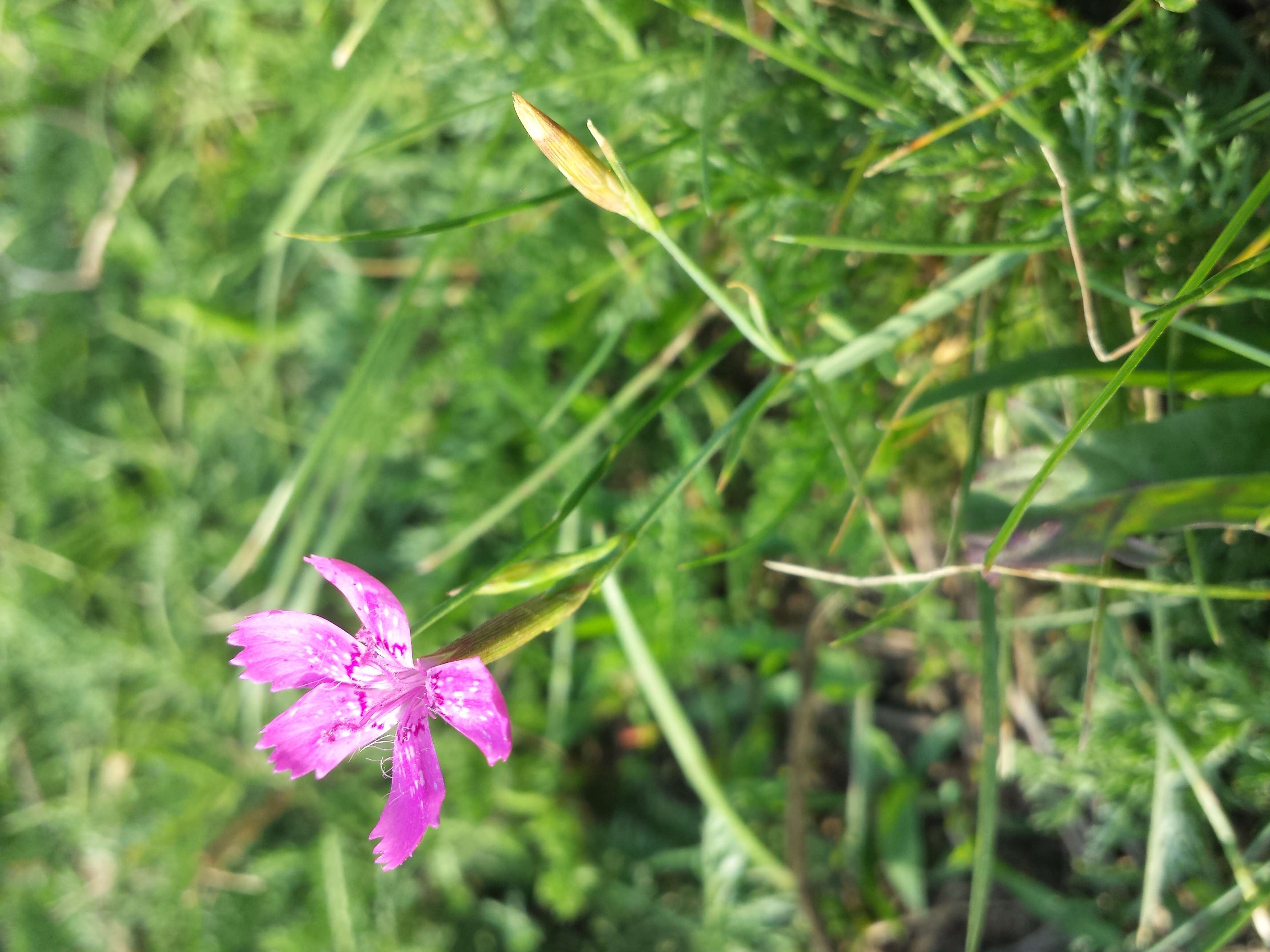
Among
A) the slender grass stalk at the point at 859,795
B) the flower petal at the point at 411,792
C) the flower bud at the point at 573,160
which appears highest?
the flower bud at the point at 573,160

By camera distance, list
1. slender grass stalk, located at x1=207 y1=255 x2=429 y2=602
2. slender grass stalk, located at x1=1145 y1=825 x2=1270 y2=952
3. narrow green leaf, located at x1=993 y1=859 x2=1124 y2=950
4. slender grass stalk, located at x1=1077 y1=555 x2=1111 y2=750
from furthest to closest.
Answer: narrow green leaf, located at x1=993 y1=859 x2=1124 y2=950 → slender grass stalk, located at x1=207 y1=255 x2=429 y2=602 → slender grass stalk, located at x1=1145 y1=825 x2=1270 y2=952 → slender grass stalk, located at x1=1077 y1=555 x2=1111 y2=750

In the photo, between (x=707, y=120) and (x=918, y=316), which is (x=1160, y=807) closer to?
(x=918, y=316)

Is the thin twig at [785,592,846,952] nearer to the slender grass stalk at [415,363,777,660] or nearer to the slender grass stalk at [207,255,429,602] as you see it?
the slender grass stalk at [415,363,777,660]

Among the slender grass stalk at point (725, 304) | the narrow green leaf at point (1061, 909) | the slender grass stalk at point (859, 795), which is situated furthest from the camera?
the slender grass stalk at point (859, 795)

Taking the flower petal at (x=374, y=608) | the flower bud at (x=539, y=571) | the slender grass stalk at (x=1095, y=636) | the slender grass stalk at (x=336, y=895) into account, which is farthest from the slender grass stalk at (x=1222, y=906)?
the slender grass stalk at (x=336, y=895)

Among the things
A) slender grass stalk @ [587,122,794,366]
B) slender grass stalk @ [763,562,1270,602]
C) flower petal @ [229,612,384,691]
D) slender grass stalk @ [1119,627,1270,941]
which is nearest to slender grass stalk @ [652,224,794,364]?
slender grass stalk @ [587,122,794,366]

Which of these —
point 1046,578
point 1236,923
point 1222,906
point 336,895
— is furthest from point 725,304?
point 336,895

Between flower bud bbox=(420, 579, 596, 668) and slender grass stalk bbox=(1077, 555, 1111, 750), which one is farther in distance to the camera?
slender grass stalk bbox=(1077, 555, 1111, 750)

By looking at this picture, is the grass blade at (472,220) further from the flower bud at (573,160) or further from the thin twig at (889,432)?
the thin twig at (889,432)
